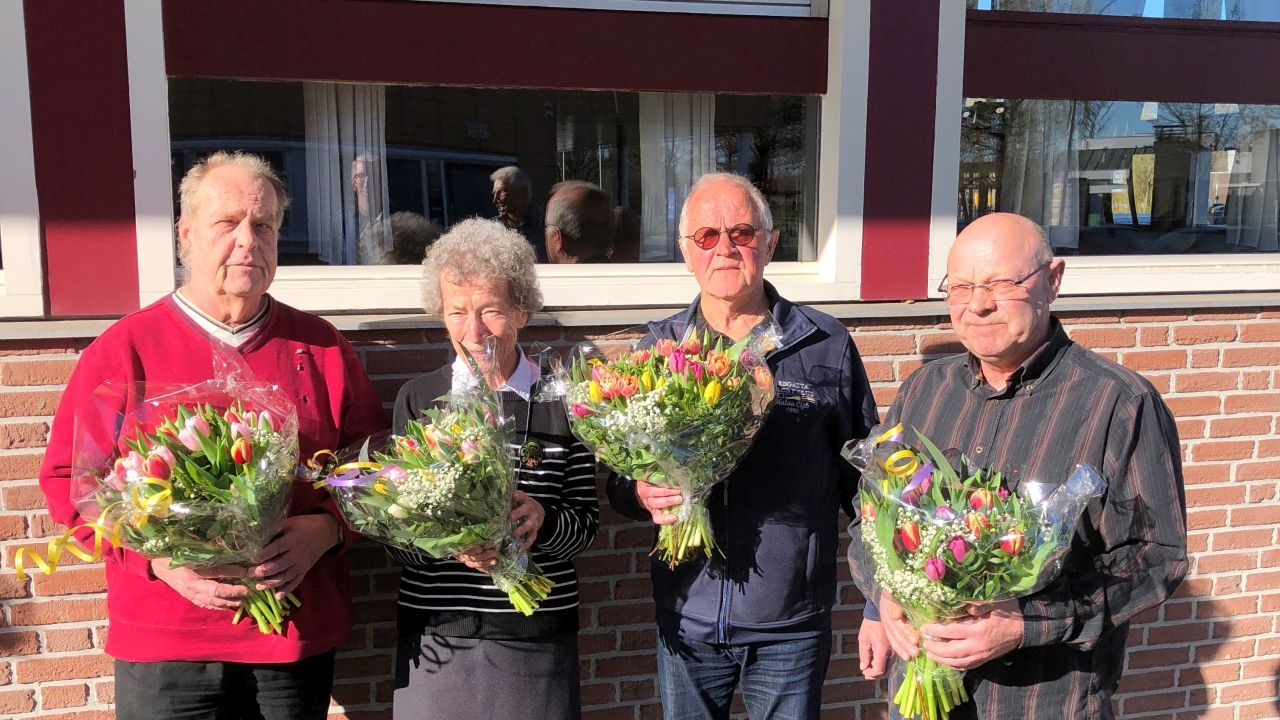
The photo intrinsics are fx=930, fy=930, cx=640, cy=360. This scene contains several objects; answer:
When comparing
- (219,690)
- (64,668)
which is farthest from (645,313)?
(64,668)

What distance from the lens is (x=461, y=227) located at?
8.78 ft

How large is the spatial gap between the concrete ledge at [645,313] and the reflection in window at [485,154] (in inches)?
12.5

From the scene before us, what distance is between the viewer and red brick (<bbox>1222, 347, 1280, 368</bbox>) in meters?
3.89

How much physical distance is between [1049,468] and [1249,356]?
245cm

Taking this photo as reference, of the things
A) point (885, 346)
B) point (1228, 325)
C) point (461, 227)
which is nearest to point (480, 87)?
point (461, 227)

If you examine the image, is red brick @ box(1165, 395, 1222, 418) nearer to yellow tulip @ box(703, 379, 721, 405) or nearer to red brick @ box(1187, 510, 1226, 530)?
red brick @ box(1187, 510, 1226, 530)

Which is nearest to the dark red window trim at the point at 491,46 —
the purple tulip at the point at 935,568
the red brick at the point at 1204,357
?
the red brick at the point at 1204,357

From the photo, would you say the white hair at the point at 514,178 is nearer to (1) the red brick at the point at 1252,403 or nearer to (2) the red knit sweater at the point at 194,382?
(2) the red knit sweater at the point at 194,382

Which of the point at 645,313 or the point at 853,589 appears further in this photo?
the point at 853,589

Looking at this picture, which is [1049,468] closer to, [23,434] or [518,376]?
[518,376]

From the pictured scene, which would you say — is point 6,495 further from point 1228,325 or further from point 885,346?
point 1228,325

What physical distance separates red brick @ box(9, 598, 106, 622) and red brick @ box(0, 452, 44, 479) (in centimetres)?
42

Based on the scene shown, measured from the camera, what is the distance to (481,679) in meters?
2.44

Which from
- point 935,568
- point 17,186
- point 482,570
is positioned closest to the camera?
point 935,568
